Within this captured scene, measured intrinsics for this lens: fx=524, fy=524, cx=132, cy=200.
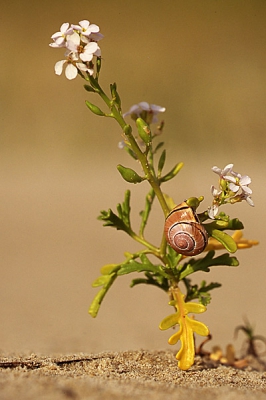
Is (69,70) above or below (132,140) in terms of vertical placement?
above

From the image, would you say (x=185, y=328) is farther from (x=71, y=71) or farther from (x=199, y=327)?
(x=71, y=71)

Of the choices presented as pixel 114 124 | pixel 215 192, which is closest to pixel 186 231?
pixel 215 192

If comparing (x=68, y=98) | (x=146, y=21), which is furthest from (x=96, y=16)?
(x=68, y=98)

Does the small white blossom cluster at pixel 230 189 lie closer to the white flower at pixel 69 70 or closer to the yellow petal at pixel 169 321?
the yellow petal at pixel 169 321

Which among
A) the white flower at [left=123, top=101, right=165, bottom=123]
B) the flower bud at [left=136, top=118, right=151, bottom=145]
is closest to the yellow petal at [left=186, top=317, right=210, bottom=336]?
the flower bud at [left=136, top=118, right=151, bottom=145]

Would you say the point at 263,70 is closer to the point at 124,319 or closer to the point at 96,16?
the point at 96,16

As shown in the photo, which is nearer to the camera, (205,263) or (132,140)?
(132,140)

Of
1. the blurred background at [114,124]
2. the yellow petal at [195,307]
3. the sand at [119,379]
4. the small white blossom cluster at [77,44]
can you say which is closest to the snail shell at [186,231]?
the yellow petal at [195,307]
